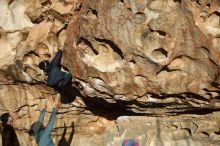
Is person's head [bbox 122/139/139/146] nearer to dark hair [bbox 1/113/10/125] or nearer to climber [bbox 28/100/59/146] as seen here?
climber [bbox 28/100/59/146]

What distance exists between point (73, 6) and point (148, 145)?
4.52 feet

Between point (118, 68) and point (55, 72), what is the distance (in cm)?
56

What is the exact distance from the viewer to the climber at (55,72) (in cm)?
298

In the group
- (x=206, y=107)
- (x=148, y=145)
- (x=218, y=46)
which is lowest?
(x=148, y=145)

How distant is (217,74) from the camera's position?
2.60 metres

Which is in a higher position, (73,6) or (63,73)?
(73,6)

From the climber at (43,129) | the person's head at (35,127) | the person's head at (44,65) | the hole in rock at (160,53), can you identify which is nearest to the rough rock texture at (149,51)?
the hole in rock at (160,53)

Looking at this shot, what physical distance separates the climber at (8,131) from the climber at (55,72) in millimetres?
662

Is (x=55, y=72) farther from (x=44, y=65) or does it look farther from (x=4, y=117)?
(x=4, y=117)

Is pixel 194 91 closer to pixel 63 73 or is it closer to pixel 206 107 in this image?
pixel 206 107

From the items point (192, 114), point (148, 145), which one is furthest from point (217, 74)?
point (148, 145)

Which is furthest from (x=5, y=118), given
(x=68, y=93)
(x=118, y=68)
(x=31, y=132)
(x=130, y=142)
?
(x=118, y=68)

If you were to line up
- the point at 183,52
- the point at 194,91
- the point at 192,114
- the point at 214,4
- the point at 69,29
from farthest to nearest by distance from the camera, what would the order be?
the point at 192,114
the point at 69,29
the point at 194,91
the point at 183,52
the point at 214,4

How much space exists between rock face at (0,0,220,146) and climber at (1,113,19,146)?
2.1 inches
